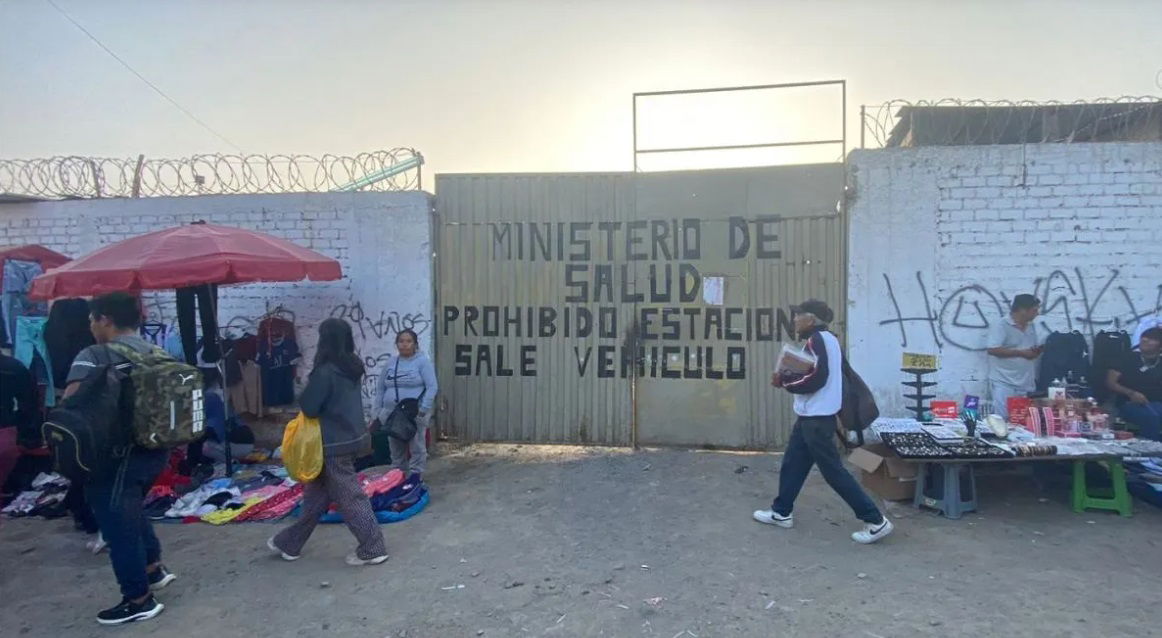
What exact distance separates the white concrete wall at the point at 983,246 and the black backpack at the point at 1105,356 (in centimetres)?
20

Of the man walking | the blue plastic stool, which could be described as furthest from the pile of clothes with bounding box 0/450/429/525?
the blue plastic stool

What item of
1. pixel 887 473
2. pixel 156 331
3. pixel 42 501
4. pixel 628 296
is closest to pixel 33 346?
pixel 156 331

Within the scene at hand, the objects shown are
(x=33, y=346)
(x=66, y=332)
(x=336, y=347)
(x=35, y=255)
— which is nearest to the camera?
(x=336, y=347)

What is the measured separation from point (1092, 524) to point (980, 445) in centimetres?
91

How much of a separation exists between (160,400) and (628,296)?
4370mm

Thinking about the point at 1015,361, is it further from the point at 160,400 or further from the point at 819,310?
the point at 160,400

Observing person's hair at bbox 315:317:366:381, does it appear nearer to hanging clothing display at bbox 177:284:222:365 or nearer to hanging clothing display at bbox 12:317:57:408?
hanging clothing display at bbox 177:284:222:365

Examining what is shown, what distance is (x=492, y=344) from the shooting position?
7.36 m

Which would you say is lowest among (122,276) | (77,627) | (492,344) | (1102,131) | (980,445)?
(77,627)

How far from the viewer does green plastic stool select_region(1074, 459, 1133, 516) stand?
519 cm

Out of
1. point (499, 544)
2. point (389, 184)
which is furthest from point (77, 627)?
point (389, 184)

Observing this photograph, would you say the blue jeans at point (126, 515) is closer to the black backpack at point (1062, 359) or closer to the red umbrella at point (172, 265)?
the red umbrella at point (172, 265)

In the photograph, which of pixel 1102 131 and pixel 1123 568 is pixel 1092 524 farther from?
pixel 1102 131

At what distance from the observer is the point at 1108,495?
5.38 meters
